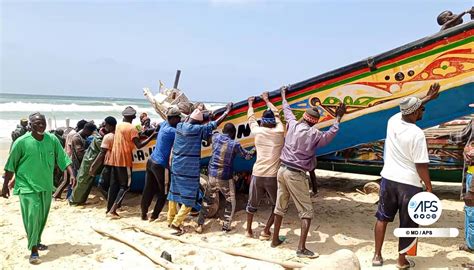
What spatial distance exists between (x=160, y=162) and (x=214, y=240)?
4.49ft

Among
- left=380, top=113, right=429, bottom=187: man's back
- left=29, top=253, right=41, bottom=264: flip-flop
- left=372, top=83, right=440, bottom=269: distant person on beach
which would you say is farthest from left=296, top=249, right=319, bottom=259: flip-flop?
left=29, top=253, right=41, bottom=264: flip-flop

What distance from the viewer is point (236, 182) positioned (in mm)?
6711

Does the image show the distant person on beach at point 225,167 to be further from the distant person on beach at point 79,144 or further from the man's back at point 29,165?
the distant person on beach at point 79,144

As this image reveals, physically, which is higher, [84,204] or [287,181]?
[287,181]

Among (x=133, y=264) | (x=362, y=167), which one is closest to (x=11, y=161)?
(x=133, y=264)

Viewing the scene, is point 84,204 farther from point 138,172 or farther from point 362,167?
point 362,167

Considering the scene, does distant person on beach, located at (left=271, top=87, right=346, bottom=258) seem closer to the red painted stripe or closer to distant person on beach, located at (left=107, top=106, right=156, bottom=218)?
the red painted stripe

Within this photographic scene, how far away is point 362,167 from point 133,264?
15.0 ft

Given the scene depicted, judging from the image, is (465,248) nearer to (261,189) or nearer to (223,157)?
(261,189)

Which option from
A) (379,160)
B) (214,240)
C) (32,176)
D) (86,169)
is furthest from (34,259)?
(379,160)

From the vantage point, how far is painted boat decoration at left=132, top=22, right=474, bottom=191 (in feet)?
15.0

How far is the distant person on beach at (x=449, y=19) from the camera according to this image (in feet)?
16.8

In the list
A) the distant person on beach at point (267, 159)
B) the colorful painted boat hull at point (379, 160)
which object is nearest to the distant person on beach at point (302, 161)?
the distant person on beach at point (267, 159)

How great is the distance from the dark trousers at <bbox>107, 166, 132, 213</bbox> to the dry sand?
283 millimetres
